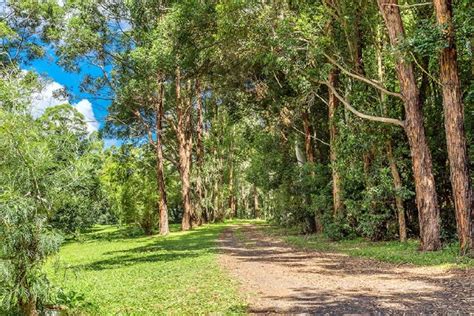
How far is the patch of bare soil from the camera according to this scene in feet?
24.0

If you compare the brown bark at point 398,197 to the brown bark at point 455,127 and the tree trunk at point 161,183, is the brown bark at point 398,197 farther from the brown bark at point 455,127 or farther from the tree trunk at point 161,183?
the tree trunk at point 161,183

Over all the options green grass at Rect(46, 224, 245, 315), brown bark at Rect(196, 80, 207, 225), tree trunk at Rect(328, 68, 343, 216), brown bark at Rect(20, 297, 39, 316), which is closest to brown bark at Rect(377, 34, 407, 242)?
tree trunk at Rect(328, 68, 343, 216)

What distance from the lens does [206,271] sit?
41.0ft

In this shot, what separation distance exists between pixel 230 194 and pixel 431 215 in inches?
1692

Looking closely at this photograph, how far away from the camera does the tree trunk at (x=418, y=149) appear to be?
45.8 ft

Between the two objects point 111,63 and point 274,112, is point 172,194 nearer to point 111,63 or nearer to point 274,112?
point 111,63

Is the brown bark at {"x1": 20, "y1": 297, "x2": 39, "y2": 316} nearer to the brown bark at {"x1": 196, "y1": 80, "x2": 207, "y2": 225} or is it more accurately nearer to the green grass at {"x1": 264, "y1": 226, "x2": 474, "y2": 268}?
the green grass at {"x1": 264, "y1": 226, "x2": 474, "y2": 268}

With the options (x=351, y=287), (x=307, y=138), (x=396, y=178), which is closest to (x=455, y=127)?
(x=396, y=178)

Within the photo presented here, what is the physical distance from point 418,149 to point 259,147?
18012 mm

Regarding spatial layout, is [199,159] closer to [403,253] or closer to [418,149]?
[418,149]

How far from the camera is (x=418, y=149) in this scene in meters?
14.2

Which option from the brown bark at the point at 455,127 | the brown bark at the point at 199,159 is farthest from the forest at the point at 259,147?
the brown bark at the point at 199,159

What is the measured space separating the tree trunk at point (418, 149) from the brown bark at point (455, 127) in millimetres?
1370

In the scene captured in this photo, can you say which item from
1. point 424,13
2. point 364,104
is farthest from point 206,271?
point 424,13
